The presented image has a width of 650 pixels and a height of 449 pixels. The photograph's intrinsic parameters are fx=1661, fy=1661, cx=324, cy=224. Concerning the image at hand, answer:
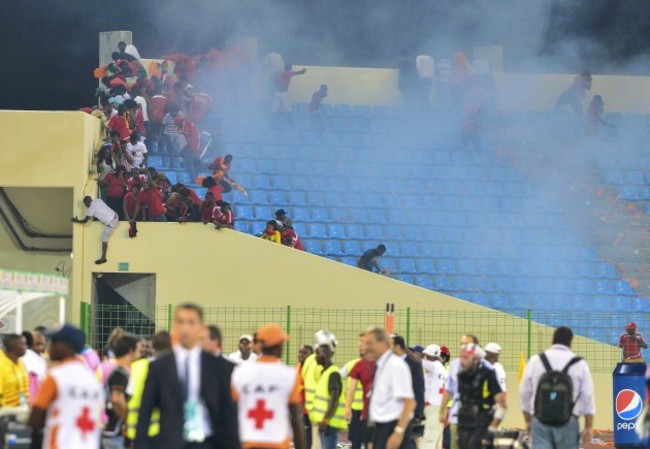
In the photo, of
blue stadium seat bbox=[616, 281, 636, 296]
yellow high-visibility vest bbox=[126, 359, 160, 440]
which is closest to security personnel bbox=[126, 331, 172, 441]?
yellow high-visibility vest bbox=[126, 359, 160, 440]

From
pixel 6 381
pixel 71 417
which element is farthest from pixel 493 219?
pixel 71 417

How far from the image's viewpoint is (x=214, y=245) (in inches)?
1130

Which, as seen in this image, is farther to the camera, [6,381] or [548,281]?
[548,281]

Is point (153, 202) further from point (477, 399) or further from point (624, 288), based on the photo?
point (477, 399)

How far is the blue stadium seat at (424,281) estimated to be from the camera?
30.9 metres

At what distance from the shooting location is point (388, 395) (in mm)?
14828

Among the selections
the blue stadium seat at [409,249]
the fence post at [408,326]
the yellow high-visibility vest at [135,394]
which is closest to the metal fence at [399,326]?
the fence post at [408,326]

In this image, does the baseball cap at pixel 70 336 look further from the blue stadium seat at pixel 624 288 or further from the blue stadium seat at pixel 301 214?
the blue stadium seat at pixel 624 288

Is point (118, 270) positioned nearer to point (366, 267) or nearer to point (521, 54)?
point (366, 267)

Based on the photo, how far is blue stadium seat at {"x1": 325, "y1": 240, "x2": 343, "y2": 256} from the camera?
31.4 m

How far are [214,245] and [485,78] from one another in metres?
10.5

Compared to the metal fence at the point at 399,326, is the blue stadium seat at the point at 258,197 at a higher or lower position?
higher

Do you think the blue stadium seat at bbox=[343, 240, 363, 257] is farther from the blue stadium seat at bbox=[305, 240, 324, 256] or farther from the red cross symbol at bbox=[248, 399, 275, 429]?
the red cross symbol at bbox=[248, 399, 275, 429]

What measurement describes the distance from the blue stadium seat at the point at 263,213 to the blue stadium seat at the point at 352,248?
5.07 ft
